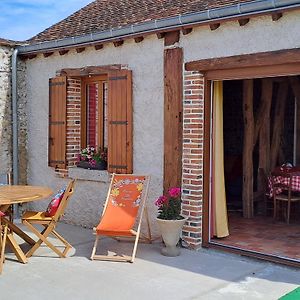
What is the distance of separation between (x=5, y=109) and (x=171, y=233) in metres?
4.40

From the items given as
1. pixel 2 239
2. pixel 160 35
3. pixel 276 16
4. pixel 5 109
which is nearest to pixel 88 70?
pixel 160 35

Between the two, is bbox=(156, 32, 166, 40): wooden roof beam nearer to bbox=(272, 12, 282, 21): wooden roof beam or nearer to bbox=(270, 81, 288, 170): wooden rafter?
bbox=(272, 12, 282, 21): wooden roof beam

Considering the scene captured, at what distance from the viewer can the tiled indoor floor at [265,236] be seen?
6.46 m

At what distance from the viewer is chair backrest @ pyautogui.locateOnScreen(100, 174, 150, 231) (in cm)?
646

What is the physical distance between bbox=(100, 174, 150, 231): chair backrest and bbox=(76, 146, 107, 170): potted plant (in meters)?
1.16

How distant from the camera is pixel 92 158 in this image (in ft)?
27.3

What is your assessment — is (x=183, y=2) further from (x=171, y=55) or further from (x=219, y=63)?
(x=219, y=63)

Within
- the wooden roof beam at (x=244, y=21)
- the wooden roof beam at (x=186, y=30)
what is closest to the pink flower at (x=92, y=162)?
the wooden roof beam at (x=186, y=30)

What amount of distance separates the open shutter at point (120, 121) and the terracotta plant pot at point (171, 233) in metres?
1.41

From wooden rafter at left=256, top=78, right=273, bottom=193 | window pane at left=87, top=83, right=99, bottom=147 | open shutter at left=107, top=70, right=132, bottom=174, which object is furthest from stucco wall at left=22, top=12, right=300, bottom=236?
wooden rafter at left=256, top=78, right=273, bottom=193

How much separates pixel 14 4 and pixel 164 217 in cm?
854

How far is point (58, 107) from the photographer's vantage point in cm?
859

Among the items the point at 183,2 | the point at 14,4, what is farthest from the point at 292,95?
the point at 14,4

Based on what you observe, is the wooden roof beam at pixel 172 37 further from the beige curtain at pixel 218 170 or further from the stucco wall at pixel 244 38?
the beige curtain at pixel 218 170
